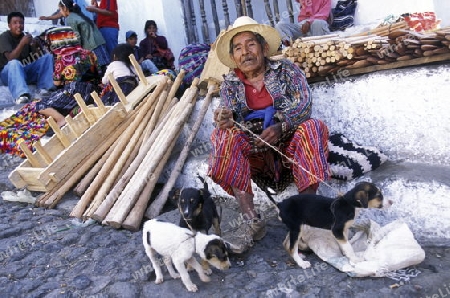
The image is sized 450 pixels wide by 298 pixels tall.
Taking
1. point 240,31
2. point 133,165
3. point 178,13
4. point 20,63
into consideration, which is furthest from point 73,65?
point 240,31

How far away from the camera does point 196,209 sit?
2.75m

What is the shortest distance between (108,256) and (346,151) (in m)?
2.03

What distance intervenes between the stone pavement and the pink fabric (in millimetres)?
3360

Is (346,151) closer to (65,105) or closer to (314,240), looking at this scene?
(314,240)

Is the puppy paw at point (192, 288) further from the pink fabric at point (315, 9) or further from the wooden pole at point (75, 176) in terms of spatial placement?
the pink fabric at point (315, 9)

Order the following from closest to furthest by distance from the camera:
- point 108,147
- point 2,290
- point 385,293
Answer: point 385,293 < point 2,290 < point 108,147

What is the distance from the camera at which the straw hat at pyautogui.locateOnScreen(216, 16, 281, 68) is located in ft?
10.6

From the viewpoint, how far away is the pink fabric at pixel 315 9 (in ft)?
18.5

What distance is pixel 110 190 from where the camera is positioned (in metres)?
4.04

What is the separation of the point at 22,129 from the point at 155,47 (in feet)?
8.69

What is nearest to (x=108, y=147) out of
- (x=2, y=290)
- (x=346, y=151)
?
(x=2, y=290)

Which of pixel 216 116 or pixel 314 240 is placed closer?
pixel 314 240

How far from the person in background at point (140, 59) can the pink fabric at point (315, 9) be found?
109 inches

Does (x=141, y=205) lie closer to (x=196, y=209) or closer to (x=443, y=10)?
(x=196, y=209)
